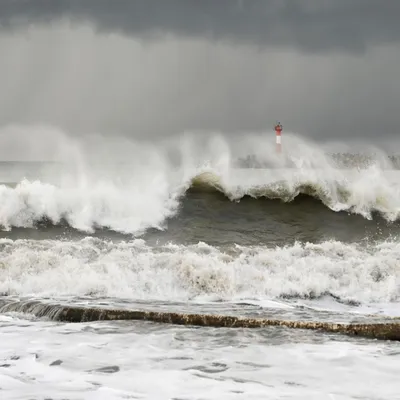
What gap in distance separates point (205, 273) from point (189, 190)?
229 inches

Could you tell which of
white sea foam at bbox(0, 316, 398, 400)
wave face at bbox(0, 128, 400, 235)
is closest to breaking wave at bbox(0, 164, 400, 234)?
wave face at bbox(0, 128, 400, 235)

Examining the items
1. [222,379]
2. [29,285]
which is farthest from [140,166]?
[222,379]

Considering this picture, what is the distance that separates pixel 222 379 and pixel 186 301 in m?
4.29

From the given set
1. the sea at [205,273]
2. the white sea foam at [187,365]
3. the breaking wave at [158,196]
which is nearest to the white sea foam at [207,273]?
the sea at [205,273]

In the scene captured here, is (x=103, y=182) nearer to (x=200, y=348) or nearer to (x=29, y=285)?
(x=29, y=285)

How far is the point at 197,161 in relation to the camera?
55.7ft

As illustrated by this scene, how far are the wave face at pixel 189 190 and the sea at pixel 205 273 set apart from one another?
0.04 meters

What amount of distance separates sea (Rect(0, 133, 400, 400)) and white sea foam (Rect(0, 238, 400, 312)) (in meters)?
0.03

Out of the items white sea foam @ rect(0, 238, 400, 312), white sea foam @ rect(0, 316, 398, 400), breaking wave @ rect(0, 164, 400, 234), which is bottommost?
white sea foam @ rect(0, 316, 398, 400)

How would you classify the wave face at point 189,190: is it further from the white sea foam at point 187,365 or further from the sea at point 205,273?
the white sea foam at point 187,365

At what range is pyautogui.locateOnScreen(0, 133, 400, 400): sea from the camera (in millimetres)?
5109

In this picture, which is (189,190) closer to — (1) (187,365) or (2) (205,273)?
(2) (205,273)

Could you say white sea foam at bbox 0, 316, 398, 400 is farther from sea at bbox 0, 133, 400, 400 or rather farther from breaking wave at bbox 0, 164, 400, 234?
breaking wave at bbox 0, 164, 400, 234

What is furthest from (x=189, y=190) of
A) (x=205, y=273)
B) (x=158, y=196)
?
(x=205, y=273)
